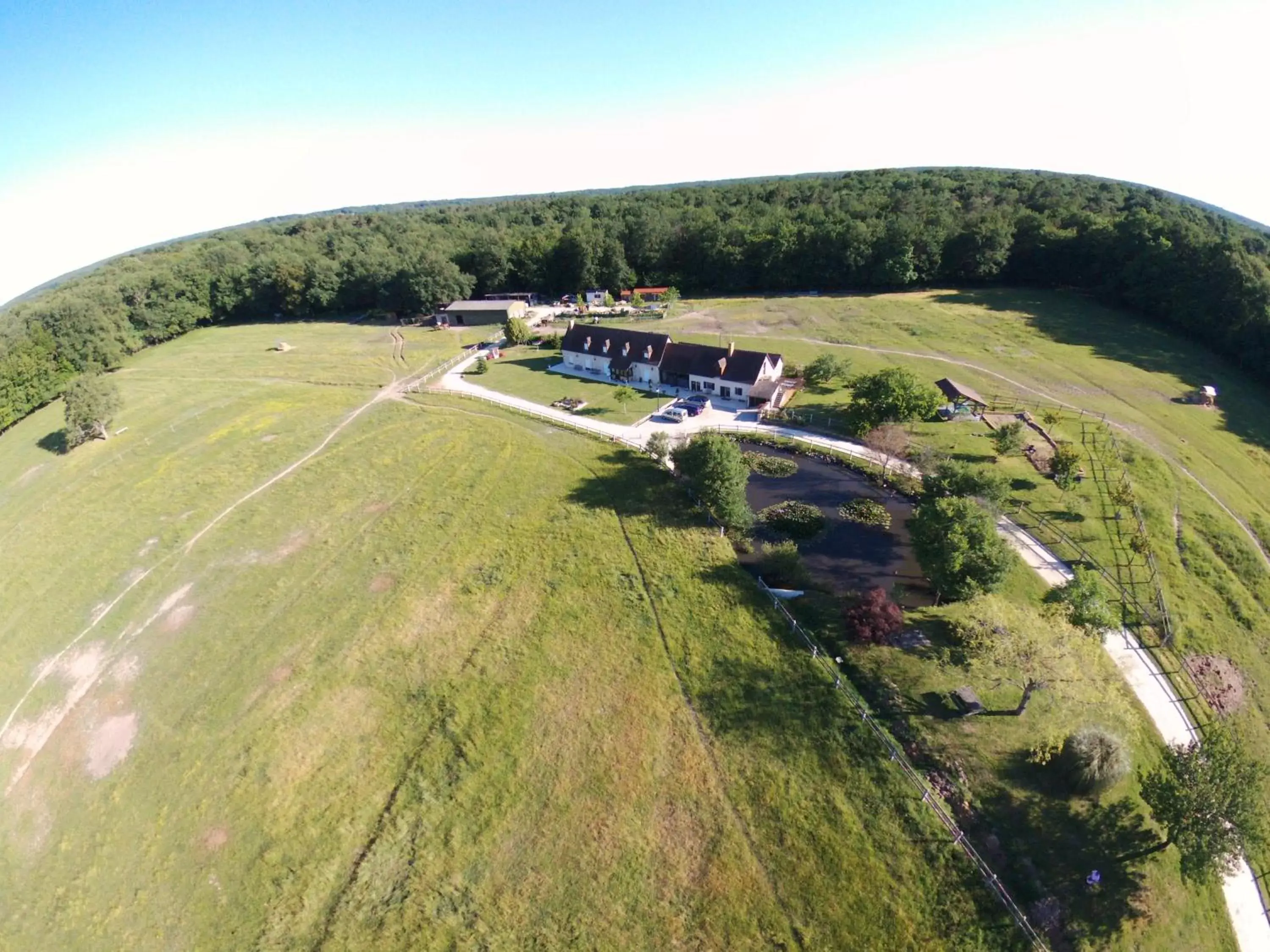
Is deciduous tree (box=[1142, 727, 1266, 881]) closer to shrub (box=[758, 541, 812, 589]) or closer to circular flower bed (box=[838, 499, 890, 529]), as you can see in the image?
shrub (box=[758, 541, 812, 589])

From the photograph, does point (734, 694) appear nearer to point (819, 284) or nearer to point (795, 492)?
point (795, 492)

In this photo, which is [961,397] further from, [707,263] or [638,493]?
[707,263]

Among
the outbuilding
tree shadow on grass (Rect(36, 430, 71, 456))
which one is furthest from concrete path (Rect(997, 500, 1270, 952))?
tree shadow on grass (Rect(36, 430, 71, 456))

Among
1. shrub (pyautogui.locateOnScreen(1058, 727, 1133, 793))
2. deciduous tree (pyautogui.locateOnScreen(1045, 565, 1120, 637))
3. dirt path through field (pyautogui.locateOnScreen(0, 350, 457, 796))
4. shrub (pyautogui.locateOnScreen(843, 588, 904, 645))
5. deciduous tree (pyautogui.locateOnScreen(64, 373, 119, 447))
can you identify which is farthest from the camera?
deciduous tree (pyautogui.locateOnScreen(64, 373, 119, 447))

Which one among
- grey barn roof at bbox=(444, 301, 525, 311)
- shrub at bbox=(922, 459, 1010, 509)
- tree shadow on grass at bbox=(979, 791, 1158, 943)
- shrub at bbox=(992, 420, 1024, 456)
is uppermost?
grey barn roof at bbox=(444, 301, 525, 311)

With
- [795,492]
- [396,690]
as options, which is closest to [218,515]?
[396,690]

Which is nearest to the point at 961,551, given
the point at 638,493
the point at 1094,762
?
the point at 1094,762
